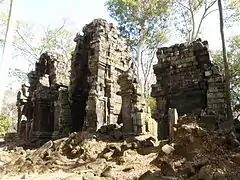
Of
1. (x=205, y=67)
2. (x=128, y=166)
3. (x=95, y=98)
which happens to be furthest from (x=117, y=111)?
(x=128, y=166)

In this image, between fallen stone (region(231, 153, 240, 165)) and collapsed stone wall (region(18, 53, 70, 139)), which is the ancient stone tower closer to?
collapsed stone wall (region(18, 53, 70, 139))

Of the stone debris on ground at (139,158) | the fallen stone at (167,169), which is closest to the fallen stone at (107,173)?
the stone debris on ground at (139,158)

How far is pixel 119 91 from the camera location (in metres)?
11.4

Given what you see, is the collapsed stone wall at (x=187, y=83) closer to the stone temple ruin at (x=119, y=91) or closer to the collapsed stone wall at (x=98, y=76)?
the stone temple ruin at (x=119, y=91)

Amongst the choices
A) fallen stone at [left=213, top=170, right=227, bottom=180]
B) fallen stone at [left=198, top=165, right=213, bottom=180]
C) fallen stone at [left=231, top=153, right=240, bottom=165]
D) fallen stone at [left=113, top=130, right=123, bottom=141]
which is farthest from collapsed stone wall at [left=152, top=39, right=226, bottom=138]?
fallen stone at [left=213, top=170, right=227, bottom=180]

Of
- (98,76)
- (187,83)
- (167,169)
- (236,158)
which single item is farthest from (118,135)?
(236,158)

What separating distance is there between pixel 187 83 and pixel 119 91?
3246mm

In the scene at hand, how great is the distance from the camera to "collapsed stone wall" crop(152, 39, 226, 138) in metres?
10.5

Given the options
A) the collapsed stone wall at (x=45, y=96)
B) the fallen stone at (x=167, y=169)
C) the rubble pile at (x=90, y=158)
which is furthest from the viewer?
the collapsed stone wall at (x=45, y=96)

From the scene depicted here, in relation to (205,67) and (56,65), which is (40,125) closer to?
(56,65)

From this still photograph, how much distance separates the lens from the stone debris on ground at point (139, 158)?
563 centimetres

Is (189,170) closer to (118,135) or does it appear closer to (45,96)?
(118,135)

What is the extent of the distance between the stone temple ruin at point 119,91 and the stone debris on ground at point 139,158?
1.46m

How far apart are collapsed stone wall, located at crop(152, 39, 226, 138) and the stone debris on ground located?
2.70 meters
